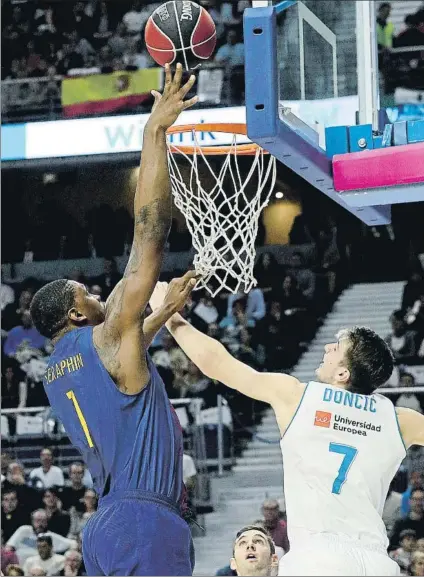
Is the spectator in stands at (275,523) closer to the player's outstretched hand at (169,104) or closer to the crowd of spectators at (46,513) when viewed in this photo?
the crowd of spectators at (46,513)

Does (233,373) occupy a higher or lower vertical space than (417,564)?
higher

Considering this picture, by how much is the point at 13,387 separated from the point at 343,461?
8780 millimetres

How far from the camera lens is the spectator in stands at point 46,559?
9.36 m

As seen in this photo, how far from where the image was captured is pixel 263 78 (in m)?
4.66

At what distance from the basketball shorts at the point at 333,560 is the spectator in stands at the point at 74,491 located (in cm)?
657

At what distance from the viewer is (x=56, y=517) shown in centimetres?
994

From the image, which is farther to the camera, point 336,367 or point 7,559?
point 7,559

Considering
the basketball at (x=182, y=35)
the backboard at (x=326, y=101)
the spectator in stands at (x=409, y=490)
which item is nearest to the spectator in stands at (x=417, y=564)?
the spectator in stands at (x=409, y=490)

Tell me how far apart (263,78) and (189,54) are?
1.09 ft

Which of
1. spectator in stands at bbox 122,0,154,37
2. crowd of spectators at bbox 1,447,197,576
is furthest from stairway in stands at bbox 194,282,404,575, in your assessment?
spectator in stands at bbox 122,0,154,37

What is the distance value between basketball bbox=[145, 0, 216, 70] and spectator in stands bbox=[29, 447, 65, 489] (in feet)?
21.2

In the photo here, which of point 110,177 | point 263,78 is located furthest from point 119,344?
point 110,177

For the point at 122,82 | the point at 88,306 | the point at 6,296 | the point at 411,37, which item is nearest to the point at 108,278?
the point at 6,296

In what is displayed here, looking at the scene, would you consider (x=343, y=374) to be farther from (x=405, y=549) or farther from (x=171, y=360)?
(x=171, y=360)
